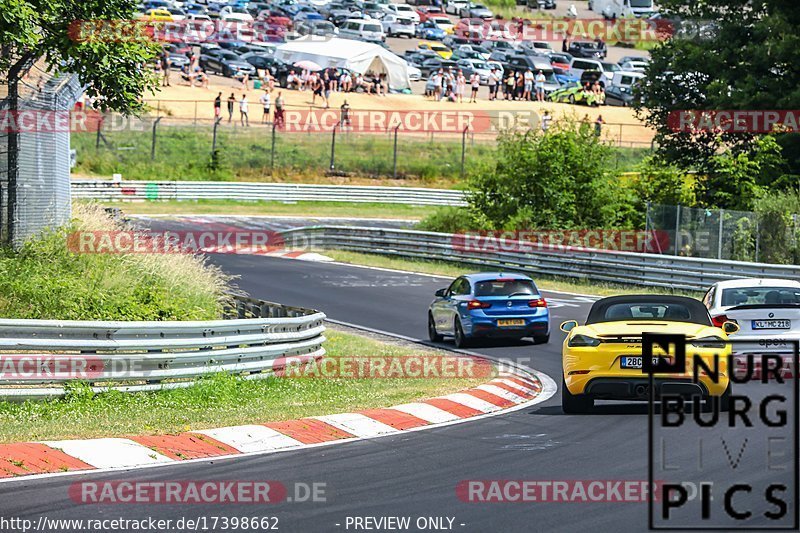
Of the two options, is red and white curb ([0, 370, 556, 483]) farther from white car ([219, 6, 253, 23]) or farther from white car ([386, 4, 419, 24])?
white car ([386, 4, 419, 24])

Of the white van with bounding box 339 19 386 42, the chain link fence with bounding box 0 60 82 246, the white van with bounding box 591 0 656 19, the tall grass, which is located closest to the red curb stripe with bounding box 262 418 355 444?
the tall grass

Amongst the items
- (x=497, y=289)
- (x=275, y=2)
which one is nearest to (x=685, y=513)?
(x=497, y=289)

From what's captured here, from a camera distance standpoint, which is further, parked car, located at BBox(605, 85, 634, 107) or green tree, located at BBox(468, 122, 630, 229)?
parked car, located at BBox(605, 85, 634, 107)

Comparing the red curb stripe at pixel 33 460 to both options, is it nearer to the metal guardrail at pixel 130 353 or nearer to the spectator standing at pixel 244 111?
the metal guardrail at pixel 130 353

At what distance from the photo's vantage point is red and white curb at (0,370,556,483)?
10617 mm

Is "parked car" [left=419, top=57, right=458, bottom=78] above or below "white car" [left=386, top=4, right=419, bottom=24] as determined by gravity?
below

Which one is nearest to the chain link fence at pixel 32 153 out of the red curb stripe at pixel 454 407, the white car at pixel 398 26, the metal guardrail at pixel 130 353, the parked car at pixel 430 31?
the metal guardrail at pixel 130 353

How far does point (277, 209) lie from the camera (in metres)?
54.5

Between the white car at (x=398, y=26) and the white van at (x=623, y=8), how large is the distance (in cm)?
1420

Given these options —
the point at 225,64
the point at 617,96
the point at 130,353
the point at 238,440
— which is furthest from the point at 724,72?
the point at 225,64

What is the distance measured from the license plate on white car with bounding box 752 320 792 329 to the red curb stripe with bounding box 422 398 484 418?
5377 millimetres

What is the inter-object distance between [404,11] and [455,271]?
191 feet

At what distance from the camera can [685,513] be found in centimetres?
873

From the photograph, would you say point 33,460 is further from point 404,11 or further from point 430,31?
point 404,11
